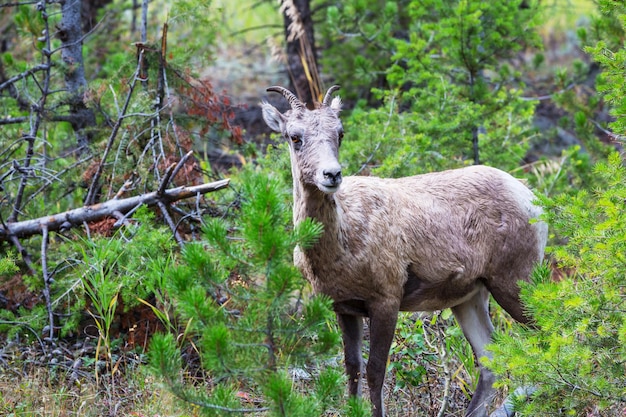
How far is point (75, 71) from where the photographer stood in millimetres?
8188

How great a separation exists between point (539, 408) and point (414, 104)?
16.5 feet

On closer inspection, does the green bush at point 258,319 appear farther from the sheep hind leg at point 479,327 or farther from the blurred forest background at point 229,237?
the sheep hind leg at point 479,327

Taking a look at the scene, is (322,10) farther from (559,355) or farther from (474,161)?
(559,355)

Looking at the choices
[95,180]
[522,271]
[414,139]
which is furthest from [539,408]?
[95,180]

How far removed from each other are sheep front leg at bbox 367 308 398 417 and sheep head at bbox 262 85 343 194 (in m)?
0.99

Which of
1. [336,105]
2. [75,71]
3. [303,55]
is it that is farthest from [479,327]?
[303,55]

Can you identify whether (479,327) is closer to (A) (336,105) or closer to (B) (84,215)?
(A) (336,105)

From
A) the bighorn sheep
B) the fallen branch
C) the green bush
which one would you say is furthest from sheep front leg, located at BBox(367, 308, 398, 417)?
the fallen branch

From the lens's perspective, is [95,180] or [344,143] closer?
[95,180]

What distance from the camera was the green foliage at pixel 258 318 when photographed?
12.2ft

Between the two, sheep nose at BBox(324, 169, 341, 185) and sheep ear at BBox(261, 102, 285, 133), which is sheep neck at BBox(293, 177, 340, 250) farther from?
sheep ear at BBox(261, 102, 285, 133)

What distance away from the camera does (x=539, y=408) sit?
4.27m

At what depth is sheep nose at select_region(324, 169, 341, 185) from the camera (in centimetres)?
465

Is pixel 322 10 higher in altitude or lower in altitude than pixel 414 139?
higher
